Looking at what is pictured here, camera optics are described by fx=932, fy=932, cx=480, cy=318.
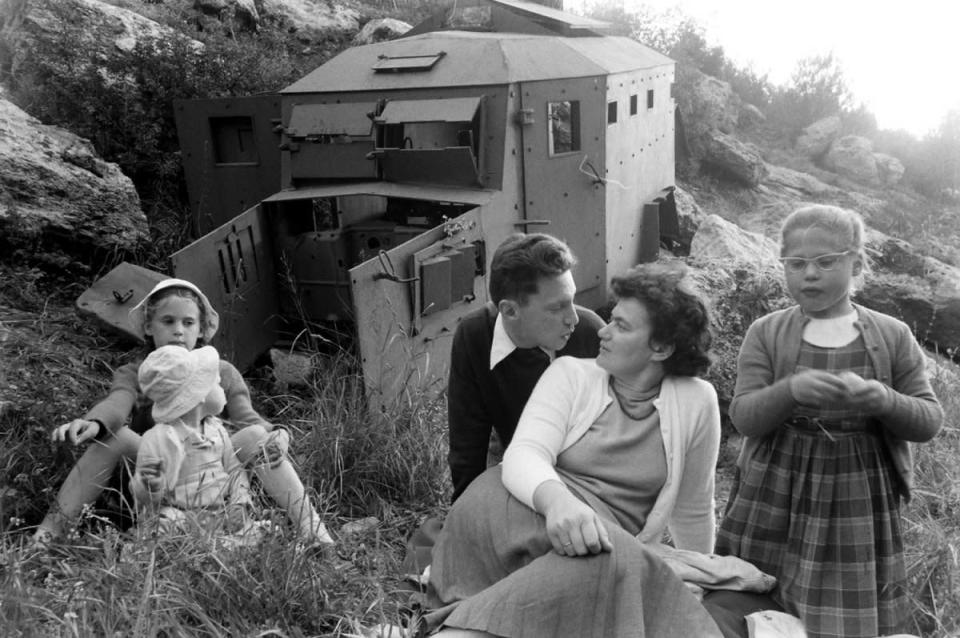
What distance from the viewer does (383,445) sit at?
14.9 feet

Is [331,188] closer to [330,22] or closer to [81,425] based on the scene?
[81,425]

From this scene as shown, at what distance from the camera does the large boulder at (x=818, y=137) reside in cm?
1397

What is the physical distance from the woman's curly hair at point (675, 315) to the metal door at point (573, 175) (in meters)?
3.52

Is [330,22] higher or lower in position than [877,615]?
higher

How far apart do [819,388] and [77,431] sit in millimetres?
2582

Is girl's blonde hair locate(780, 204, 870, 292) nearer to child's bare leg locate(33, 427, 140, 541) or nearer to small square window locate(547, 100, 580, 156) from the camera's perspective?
child's bare leg locate(33, 427, 140, 541)

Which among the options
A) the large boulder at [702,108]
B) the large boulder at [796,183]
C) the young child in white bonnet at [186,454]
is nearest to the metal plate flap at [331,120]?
the young child in white bonnet at [186,454]

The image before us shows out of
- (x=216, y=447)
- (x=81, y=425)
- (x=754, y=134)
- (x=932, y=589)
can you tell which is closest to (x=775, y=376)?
(x=932, y=589)

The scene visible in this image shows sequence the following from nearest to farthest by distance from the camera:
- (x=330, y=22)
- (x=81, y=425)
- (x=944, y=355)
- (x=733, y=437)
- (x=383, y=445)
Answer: (x=81, y=425) → (x=383, y=445) → (x=733, y=437) → (x=944, y=355) → (x=330, y=22)

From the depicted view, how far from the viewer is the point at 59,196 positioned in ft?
20.0

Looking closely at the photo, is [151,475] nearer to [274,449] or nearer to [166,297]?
[274,449]

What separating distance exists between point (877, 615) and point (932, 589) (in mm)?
981

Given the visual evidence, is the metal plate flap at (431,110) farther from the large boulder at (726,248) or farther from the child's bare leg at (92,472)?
the child's bare leg at (92,472)

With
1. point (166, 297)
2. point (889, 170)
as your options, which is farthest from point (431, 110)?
point (889, 170)
